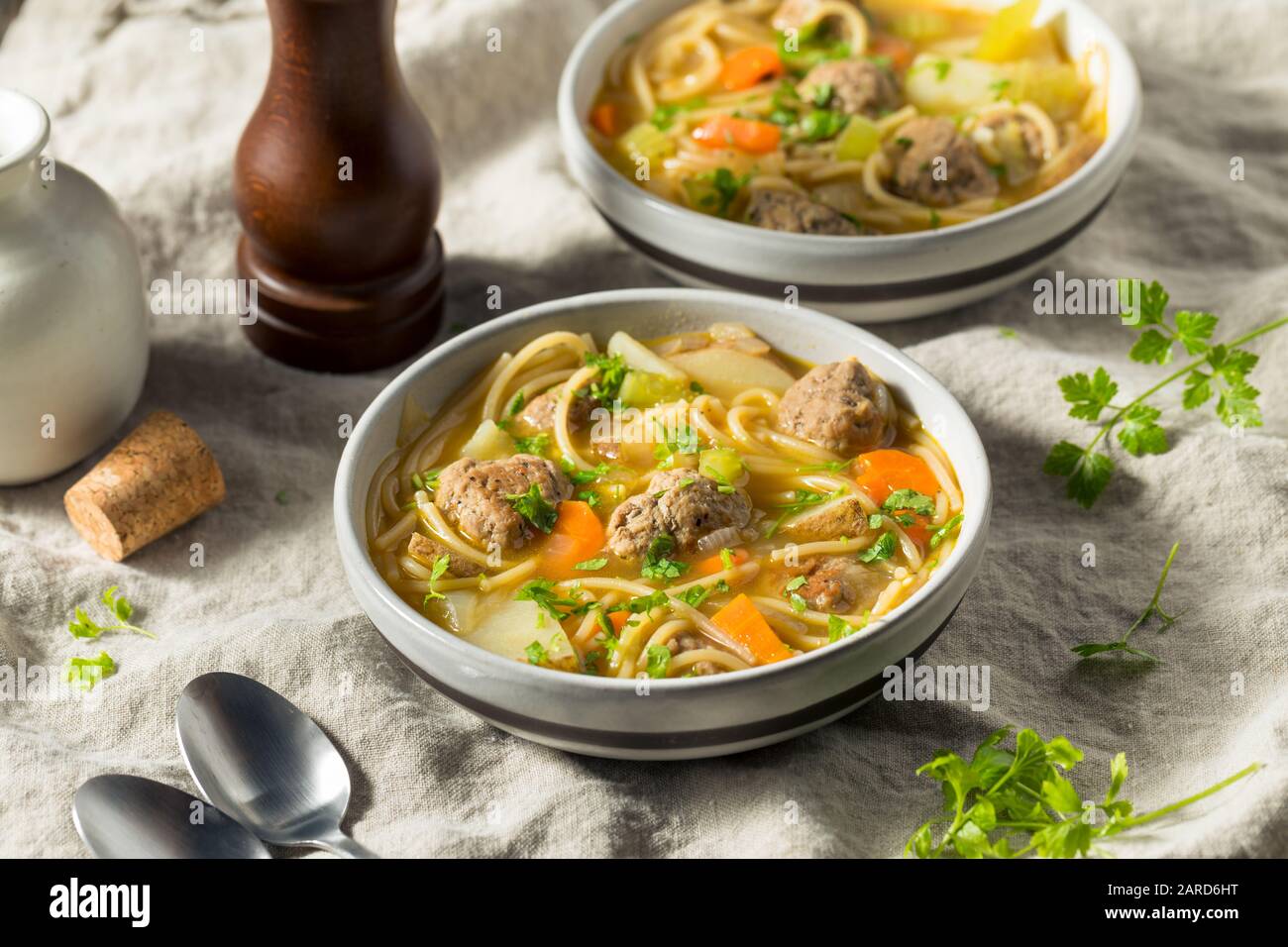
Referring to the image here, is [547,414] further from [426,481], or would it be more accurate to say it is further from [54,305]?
[54,305]

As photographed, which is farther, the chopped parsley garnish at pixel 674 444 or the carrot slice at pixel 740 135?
the carrot slice at pixel 740 135

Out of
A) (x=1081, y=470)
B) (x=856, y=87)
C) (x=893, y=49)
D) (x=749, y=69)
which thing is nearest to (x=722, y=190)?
(x=856, y=87)

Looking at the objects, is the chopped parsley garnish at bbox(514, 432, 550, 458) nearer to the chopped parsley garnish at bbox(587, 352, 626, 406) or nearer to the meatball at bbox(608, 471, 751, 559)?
the chopped parsley garnish at bbox(587, 352, 626, 406)

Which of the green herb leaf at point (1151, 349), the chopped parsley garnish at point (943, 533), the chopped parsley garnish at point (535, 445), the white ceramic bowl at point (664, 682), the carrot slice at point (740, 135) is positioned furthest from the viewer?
the carrot slice at point (740, 135)

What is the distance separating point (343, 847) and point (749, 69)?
13.1ft

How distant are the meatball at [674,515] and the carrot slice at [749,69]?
2.72 m

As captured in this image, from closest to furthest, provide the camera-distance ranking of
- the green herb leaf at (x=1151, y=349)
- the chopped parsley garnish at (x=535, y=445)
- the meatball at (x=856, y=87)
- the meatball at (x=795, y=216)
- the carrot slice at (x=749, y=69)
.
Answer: the chopped parsley garnish at (x=535, y=445)
the green herb leaf at (x=1151, y=349)
the meatball at (x=795, y=216)
the meatball at (x=856, y=87)
the carrot slice at (x=749, y=69)

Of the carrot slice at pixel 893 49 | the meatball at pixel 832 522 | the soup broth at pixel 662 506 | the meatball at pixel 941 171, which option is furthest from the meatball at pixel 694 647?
the carrot slice at pixel 893 49

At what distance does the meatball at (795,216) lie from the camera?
5.64 metres

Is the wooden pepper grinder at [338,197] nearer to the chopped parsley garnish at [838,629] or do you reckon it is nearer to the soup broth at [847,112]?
the soup broth at [847,112]

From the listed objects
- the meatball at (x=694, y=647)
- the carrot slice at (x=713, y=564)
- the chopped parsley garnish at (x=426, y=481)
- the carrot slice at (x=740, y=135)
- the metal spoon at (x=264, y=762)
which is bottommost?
the metal spoon at (x=264, y=762)

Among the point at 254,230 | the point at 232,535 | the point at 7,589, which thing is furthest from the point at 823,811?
the point at 254,230

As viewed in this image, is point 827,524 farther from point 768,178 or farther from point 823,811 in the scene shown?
point 768,178

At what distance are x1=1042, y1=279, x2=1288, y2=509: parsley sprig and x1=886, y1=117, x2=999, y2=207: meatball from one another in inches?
35.6
